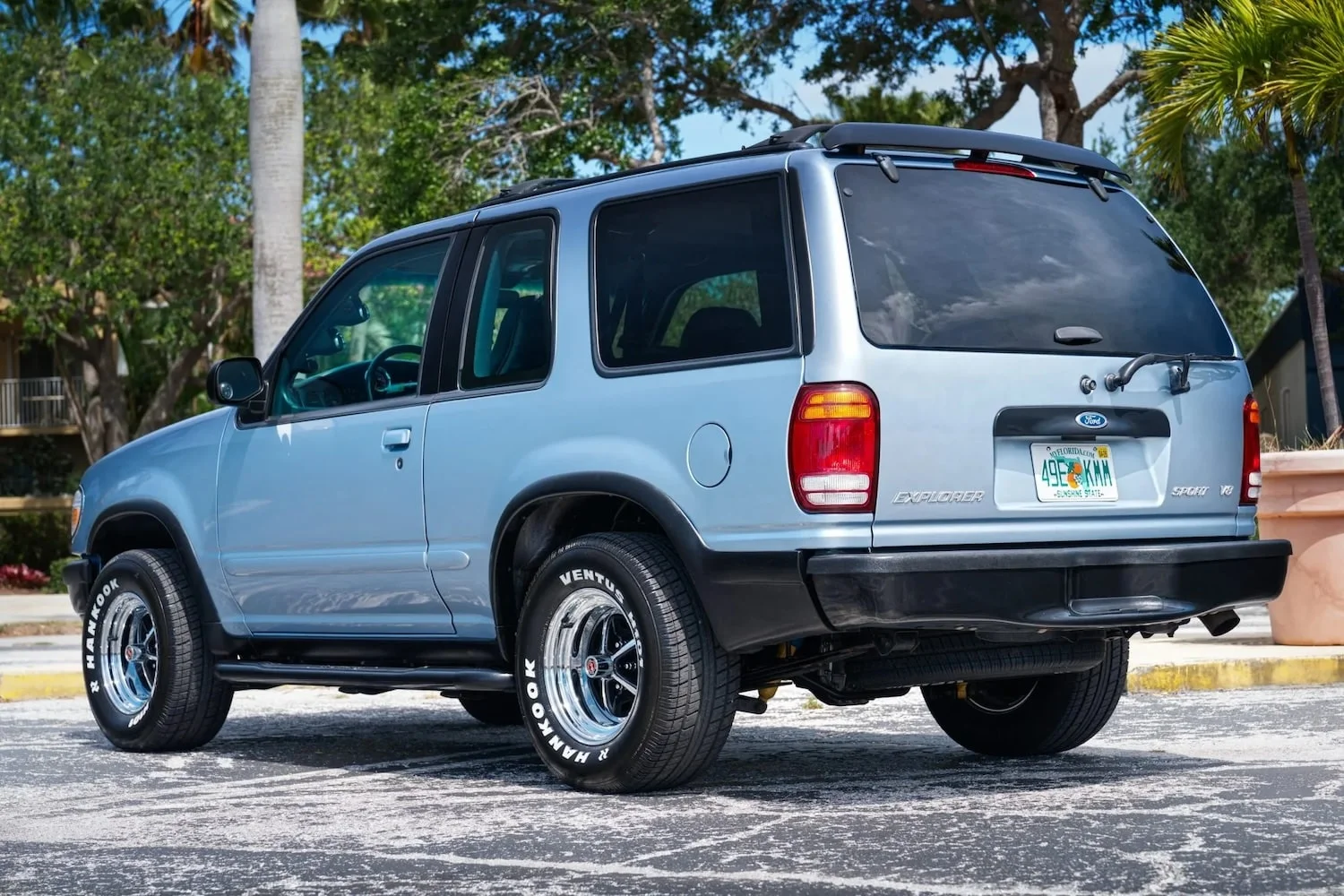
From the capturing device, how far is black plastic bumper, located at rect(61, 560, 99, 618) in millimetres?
8570

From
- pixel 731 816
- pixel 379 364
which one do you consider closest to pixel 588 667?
pixel 731 816

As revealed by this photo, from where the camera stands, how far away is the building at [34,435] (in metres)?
43.9

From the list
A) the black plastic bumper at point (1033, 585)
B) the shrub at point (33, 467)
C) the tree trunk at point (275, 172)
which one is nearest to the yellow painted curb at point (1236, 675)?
the black plastic bumper at point (1033, 585)

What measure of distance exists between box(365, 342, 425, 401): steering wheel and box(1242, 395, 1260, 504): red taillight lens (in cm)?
305

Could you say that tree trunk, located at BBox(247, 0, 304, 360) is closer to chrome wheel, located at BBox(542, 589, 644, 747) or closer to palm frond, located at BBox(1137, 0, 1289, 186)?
palm frond, located at BBox(1137, 0, 1289, 186)

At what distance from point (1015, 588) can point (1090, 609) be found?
0.30 meters

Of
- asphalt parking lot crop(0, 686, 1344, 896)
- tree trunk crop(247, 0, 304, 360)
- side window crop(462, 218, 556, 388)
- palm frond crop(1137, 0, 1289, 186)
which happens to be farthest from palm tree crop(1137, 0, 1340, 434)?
side window crop(462, 218, 556, 388)

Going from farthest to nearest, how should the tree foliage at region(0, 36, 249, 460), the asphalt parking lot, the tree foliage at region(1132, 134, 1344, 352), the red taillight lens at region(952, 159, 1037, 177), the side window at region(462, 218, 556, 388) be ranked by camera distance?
the tree foliage at region(0, 36, 249, 460) → the tree foliage at region(1132, 134, 1344, 352) → the side window at region(462, 218, 556, 388) → the red taillight lens at region(952, 159, 1037, 177) → the asphalt parking lot

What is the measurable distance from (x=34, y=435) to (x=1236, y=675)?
126 feet

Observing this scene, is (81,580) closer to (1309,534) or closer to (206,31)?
(1309,534)

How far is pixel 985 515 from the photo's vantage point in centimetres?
580

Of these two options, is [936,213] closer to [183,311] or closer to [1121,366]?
[1121,366]

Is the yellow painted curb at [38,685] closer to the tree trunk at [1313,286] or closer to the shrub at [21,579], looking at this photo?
the tree trunk at [1313,286]

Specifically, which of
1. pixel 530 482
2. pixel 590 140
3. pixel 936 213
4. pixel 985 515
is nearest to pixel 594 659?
pixel 530 482
